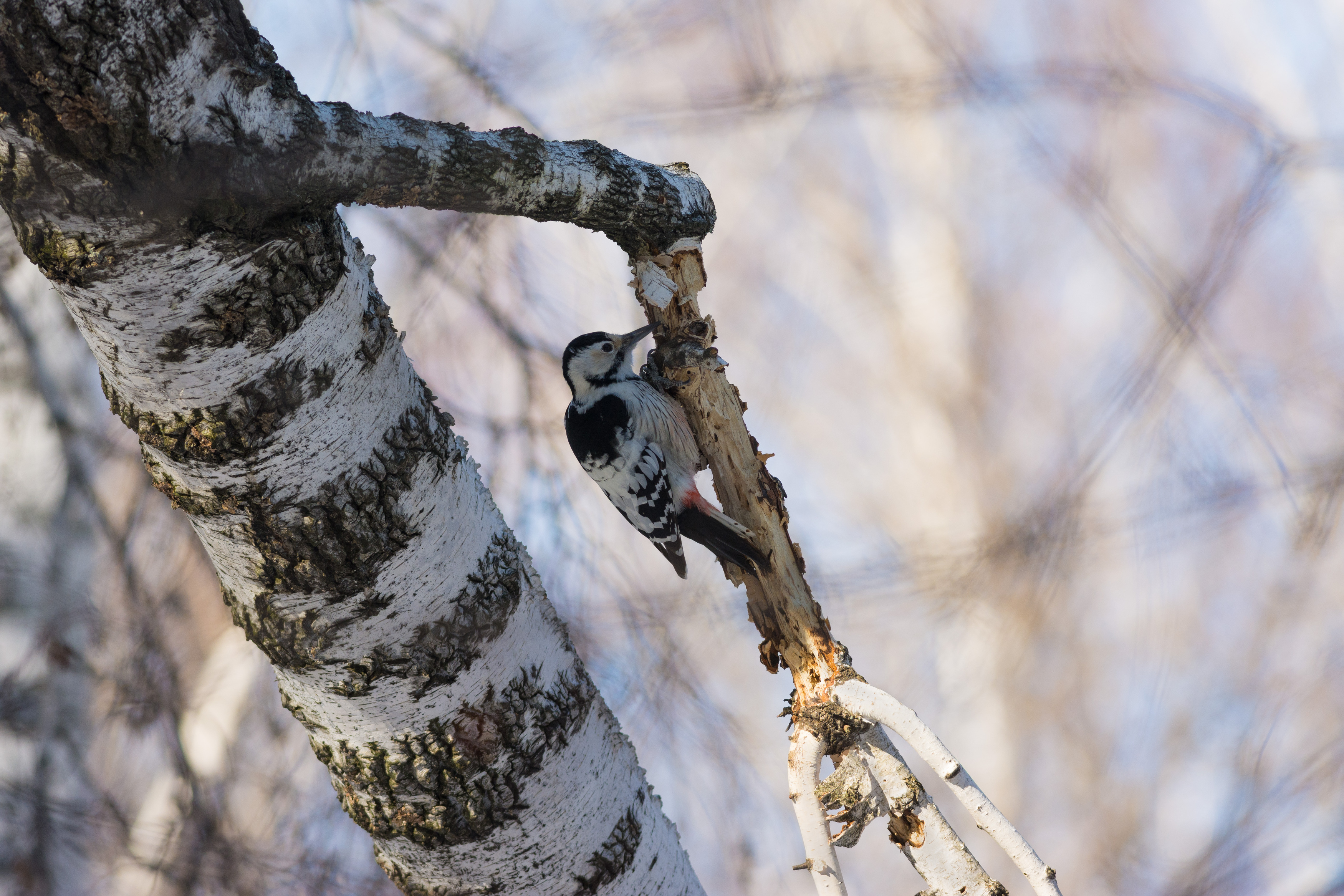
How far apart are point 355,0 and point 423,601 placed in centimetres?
126

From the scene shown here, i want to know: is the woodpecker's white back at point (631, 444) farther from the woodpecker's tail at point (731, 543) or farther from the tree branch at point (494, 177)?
the tree branch at point (494, 177)

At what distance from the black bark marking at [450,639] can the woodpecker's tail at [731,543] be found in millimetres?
353

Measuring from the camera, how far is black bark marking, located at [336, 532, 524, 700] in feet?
1.91

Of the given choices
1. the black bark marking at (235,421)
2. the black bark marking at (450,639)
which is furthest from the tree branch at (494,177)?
the black bark marking at (450,639)

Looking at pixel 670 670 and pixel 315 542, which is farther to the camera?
pixel 670 670

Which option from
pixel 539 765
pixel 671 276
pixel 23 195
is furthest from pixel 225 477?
pixel 671 276

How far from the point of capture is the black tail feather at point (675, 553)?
1337 millimetres

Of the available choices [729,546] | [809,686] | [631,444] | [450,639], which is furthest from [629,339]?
[450,639]

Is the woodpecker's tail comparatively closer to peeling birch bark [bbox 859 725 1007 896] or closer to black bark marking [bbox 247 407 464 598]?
peeling birch bark [bbox 859 725 1007 896]

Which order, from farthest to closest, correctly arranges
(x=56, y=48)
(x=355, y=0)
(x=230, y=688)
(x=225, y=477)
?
(x=230, y=688), (x=355, y=0), (x=225, y=477), (x=56, y=48)

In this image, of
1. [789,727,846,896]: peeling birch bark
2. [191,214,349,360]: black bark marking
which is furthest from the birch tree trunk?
[789,727,846,896]: peeling birch bark

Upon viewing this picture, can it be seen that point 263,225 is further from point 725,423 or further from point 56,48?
point 725,423

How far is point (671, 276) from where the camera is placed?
90 cm

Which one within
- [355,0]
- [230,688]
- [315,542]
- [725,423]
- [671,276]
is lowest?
[315,542]
